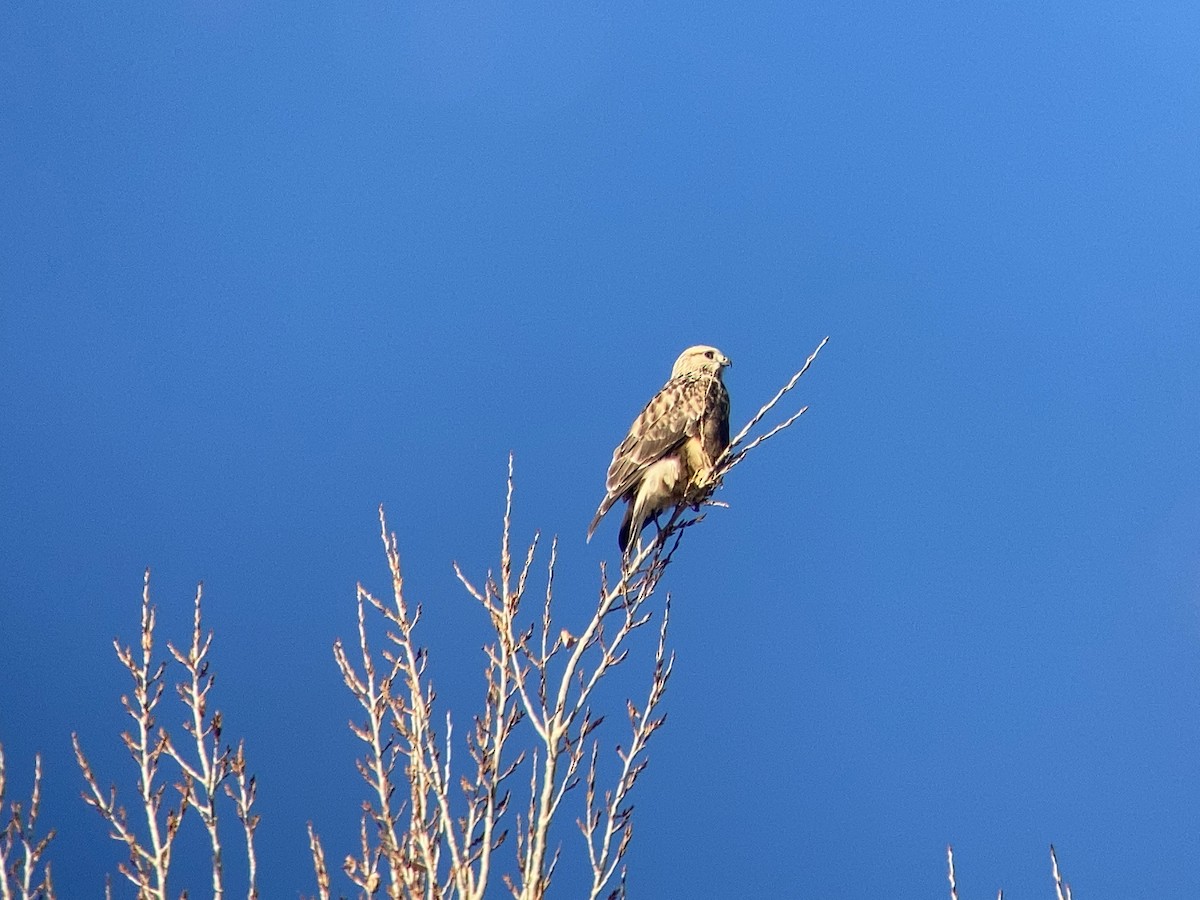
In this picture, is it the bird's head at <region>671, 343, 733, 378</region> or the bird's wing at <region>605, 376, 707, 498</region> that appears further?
the bird's head at <region>671, 343, 733, 378</region>

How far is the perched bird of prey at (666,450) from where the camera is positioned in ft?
23.0

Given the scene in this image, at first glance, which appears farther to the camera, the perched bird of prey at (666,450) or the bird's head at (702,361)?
the bird's head at (702,361)

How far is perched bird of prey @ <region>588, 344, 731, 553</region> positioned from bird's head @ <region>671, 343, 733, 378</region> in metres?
0.38

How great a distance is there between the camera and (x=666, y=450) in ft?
23.4

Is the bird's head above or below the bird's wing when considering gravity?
above

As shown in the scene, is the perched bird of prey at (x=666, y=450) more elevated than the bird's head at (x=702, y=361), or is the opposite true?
the bird's head at (x=702, y=361)

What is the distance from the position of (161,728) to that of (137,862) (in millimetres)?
467

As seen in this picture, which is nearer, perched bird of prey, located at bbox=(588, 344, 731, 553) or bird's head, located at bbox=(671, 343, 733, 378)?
perched bird of prey, located at bbox=(588, 344, 731, 553)

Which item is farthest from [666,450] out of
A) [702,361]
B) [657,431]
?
[702,361]

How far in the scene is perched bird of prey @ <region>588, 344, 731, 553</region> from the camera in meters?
7.00

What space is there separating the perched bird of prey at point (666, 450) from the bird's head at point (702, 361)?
38 cm

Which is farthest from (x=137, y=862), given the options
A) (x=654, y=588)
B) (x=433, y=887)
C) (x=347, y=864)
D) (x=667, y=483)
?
(x=667, y=483)

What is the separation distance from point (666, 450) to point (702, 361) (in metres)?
1.26

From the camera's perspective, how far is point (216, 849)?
4242 mm
